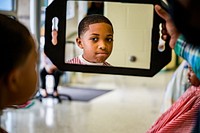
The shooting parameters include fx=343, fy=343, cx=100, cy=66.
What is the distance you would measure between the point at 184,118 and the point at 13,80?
372 mm

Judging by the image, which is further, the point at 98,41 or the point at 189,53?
the point at 98,41

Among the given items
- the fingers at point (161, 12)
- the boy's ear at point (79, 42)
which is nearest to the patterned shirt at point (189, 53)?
the fingers at point (161, 12)

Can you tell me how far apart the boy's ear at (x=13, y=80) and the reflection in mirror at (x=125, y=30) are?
234 millimetres

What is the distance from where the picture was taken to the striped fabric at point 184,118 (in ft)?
2.26

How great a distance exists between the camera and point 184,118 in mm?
705

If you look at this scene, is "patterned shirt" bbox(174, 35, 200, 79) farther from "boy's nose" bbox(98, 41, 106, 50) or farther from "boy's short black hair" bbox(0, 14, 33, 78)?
"boy's short black hair" bbox(0, 14, 33, 78)

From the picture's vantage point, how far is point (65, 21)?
0.72 meters

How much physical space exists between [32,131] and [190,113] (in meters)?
0.89

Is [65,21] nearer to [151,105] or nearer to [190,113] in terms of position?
[190,113]

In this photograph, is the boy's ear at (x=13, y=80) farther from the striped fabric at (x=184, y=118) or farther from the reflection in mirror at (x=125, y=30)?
the striped fabric at (x=184, y=118)

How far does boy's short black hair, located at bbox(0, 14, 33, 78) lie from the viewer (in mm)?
478

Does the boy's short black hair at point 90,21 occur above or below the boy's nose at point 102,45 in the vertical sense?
above

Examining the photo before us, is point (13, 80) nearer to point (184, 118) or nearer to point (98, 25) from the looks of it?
point (98, 25)

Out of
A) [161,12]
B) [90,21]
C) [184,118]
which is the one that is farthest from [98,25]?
[184,118]
